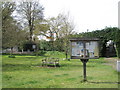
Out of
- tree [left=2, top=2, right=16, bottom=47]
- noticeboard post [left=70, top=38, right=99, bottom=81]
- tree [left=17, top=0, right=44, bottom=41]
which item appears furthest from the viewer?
tree [left=17, top=0, right=44, bottom=41]

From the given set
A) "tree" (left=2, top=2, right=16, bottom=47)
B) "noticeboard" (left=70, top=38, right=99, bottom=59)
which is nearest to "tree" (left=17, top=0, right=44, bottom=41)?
"tree" (left=2, top=2, right=16, bottom=47)

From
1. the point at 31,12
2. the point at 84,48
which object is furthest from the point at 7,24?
the point at 31,12

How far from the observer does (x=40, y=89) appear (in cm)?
637

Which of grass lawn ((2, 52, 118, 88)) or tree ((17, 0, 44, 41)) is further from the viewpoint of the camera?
tree ((17, 0, 44, 41))

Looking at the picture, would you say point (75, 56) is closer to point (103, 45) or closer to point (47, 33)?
point (103, 45)

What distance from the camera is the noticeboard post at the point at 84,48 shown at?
786 cm

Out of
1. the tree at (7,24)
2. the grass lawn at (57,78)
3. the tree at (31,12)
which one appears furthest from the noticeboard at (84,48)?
the tree at (31,12)

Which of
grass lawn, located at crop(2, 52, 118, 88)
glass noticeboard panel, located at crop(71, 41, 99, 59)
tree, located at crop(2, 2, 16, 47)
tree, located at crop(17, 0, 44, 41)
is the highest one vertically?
tree, located at crop(17, 0, 44, 41)

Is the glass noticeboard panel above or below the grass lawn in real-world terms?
above

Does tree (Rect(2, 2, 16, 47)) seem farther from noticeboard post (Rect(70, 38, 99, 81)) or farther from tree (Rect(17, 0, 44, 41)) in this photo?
tree (Rect(17, 0, 44, 41))

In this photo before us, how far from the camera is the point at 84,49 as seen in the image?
784 cm

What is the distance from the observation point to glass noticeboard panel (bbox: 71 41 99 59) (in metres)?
7.86

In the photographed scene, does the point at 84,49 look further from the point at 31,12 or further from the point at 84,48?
the point at 31,12

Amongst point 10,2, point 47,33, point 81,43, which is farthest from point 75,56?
point 47,33
